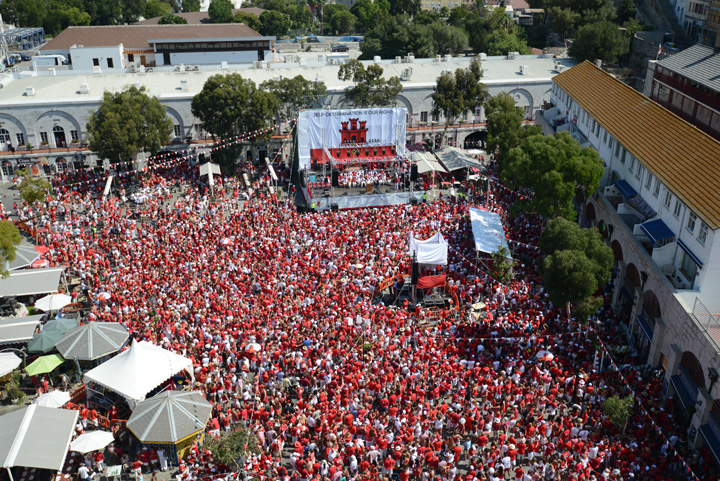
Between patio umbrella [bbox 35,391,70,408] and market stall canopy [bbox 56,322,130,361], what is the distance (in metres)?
2.28

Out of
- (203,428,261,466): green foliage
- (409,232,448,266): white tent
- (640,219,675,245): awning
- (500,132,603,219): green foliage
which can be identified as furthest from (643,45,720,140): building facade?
(203,428,261,466): green foliage

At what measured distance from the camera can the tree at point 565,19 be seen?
79438 millimetres

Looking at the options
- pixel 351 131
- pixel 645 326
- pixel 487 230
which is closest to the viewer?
pixel 645 326

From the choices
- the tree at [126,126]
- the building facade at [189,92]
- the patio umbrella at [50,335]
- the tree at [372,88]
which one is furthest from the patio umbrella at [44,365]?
the tree at [372,88]

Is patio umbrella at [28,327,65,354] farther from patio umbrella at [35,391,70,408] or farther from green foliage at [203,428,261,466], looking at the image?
green foliage at [203,428,261,466]

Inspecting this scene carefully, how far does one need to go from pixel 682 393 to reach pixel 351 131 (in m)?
30.5

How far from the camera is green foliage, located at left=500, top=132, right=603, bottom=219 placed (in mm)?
35188

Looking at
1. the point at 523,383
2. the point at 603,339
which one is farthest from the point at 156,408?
the point at 603,339

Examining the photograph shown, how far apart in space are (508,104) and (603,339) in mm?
24037

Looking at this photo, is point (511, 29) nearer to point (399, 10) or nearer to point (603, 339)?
point (399, 10)

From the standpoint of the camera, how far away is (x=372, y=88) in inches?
2269

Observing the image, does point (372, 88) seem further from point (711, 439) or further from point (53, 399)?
point (711, 439)

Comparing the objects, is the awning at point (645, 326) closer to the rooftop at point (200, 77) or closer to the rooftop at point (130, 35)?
the rooftop at point (200, 77)

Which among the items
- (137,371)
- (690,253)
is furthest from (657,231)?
(137,371)
